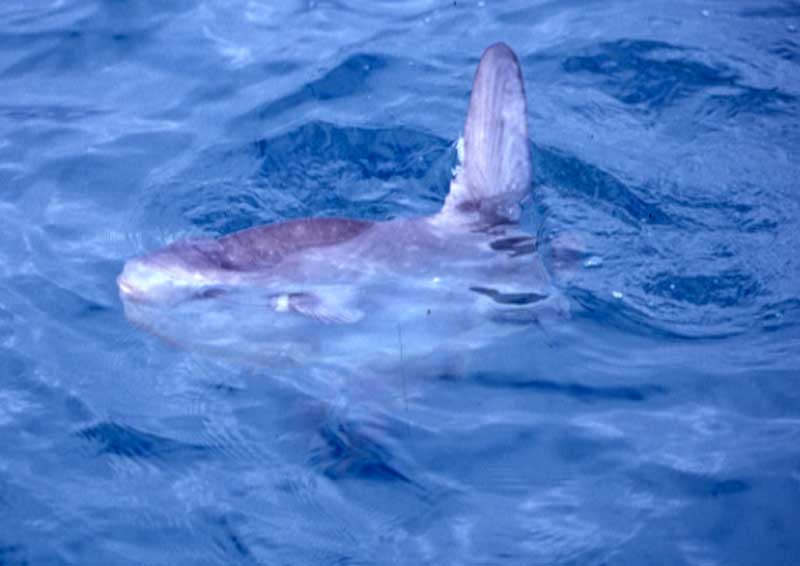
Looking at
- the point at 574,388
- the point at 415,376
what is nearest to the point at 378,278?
the point at 415,376

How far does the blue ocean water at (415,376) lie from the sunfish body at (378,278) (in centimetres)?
20

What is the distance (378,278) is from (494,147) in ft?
3.06

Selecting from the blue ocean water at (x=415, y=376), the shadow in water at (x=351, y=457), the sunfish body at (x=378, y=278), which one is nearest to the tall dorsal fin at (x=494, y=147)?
the sunfish body at (x=378, y=278)

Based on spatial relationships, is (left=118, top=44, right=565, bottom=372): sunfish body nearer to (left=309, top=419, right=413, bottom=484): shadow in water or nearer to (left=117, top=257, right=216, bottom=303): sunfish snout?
(left=117, top=257, right=216, bottom=303): sunfish snout

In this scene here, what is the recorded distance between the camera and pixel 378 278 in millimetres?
4531

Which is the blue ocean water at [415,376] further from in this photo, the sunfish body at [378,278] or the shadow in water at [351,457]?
the sunfish body at [378,278]

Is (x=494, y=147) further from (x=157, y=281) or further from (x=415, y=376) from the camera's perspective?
(x=157, y=281)

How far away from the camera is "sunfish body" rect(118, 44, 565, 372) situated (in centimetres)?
416

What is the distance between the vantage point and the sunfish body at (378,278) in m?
4.16

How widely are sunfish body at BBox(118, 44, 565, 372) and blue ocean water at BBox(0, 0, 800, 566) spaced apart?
204mm

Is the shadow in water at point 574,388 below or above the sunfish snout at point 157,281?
below

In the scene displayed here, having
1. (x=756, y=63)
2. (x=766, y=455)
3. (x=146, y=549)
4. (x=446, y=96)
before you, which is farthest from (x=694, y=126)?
(x=146, y=549)

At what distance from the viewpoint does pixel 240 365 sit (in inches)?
174

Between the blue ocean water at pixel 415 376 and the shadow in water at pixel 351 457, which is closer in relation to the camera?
the blue ocean water at pixel 415 376
